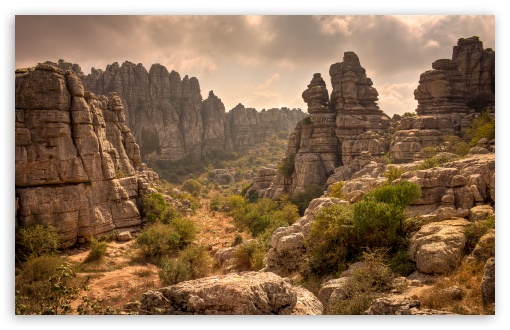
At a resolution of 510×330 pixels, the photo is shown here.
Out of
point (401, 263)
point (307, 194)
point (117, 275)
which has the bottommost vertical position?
point (117, 275)

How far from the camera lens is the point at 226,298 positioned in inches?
283

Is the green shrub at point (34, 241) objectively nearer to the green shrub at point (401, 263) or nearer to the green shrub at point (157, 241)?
the green shrub at point (157, 241)

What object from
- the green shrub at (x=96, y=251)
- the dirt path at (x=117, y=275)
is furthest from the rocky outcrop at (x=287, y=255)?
the green shrub at (x=96, y=251)

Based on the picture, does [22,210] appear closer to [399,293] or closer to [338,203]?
[338,203]

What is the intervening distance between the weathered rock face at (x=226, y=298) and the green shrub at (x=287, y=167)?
2850 centimetres

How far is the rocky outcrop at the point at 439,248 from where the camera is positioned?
9.10 m

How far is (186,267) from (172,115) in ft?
190

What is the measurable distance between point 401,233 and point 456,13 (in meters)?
6.87

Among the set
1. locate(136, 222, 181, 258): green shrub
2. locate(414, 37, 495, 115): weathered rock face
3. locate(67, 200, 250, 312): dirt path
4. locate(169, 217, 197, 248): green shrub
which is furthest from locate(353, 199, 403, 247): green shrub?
locate(414, 37, 495, 115): weathered rock face

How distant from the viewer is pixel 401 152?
1090 inches

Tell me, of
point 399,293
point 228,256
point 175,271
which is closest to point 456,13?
point 399,293

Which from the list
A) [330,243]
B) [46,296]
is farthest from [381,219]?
[46,296]

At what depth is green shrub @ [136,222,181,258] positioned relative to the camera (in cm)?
1842

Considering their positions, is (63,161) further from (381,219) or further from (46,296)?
(381,219)
